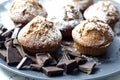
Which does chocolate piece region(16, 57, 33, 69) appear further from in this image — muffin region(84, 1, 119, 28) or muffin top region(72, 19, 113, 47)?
muffin region(84, 1, 119, 28)

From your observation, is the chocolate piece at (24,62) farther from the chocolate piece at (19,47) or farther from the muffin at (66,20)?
the muffin at (66,20)

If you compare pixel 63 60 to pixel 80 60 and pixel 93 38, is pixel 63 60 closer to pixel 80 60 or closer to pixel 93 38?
pixel 80 60

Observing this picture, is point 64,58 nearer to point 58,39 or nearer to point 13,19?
point 58,39

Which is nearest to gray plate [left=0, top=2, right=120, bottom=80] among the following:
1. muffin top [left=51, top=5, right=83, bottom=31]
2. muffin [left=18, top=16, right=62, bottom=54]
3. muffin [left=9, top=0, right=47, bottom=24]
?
muffin [left=18, top=16, right=62, bottom=54]

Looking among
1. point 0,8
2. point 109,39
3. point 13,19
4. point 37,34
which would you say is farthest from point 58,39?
point 0,8

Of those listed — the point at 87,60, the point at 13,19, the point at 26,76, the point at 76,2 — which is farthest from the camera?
the point at 76,2

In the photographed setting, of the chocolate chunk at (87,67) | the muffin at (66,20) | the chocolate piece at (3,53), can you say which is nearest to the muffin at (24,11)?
the muffin at (66,20)

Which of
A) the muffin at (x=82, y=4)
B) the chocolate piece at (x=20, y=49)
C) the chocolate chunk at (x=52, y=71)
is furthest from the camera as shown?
the muffin at (x=82, y=4)
